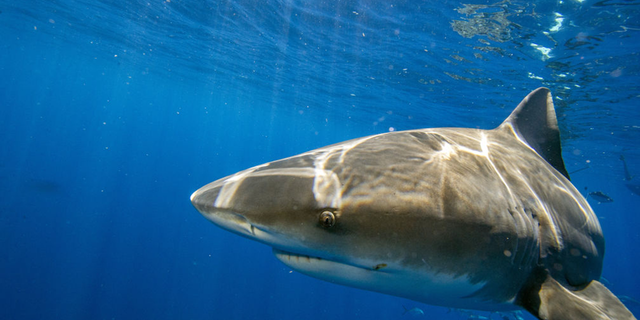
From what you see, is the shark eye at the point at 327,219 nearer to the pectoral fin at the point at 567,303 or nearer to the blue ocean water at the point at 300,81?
the pectoral fin at the point at 567,303

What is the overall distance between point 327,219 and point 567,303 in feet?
5.31

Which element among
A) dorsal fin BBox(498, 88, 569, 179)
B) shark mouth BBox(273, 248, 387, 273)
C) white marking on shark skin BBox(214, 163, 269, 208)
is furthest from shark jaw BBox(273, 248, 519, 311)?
dorsal fin BBox(498, 88, 569, 179)

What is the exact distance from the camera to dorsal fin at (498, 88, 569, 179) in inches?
145

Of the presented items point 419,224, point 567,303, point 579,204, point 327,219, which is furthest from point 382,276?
point 579,204

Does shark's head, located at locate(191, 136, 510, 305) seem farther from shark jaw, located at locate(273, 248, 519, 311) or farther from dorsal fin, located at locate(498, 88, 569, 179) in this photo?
dorsal fin, located at locate(498, 88, 569, 179)

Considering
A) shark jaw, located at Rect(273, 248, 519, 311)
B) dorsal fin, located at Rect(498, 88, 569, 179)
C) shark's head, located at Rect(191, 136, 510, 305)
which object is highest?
dorsal fin, located at Rect(498, 88, 569, 179)

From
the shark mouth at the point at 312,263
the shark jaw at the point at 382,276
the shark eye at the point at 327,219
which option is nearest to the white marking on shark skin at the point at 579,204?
the shark jaw at the point at 382,276

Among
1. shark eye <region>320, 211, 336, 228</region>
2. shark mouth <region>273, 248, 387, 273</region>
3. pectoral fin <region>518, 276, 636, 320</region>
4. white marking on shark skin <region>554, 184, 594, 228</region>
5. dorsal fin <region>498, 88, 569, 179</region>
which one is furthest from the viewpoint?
dorsal fin <region>498, 88, 569, 179</region>

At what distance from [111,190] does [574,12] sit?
8131 centimetres

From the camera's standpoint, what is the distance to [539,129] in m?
3.72

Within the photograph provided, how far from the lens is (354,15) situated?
1170cm

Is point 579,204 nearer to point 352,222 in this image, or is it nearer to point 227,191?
point 352,222

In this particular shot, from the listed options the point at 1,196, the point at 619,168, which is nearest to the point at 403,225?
the point at 619,168

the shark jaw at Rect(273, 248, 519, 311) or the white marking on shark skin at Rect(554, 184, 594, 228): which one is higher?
the white marking on shark skin at Rect(554, 184, 594, 228)
